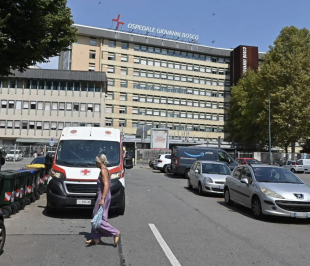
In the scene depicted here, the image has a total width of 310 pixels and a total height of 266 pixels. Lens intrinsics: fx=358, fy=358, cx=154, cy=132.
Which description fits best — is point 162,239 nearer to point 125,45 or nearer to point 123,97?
point 123,97

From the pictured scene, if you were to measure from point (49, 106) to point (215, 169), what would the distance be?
53.3 metres

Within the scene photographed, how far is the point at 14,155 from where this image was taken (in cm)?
4341

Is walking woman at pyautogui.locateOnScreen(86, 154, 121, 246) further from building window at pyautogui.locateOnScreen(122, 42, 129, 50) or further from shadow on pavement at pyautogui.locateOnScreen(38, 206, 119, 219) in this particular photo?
building window at pyautogui.locateOnScreen(122, 42, 129, 50)

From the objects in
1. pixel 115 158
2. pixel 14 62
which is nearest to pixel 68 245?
pixel 115 158

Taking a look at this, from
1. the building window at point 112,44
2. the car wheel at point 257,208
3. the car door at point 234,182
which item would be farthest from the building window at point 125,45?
the car wheel at point 257,208

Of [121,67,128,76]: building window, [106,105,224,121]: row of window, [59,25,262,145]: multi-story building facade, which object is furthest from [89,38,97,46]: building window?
[106,105,224,121]: row of window

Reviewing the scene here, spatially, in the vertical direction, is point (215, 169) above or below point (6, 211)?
above

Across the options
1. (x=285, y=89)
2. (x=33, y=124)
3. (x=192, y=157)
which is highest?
(x=285, y=89)

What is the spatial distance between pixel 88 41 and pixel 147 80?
47.4ft

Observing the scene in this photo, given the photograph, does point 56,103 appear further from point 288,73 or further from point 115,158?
point 115,158

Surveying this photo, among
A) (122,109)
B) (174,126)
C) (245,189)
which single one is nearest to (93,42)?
(122,109)

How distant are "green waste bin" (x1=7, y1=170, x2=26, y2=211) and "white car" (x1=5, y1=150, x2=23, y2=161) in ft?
117

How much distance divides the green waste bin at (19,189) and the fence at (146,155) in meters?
32.9

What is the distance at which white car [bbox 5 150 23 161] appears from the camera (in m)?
A: 44.5
